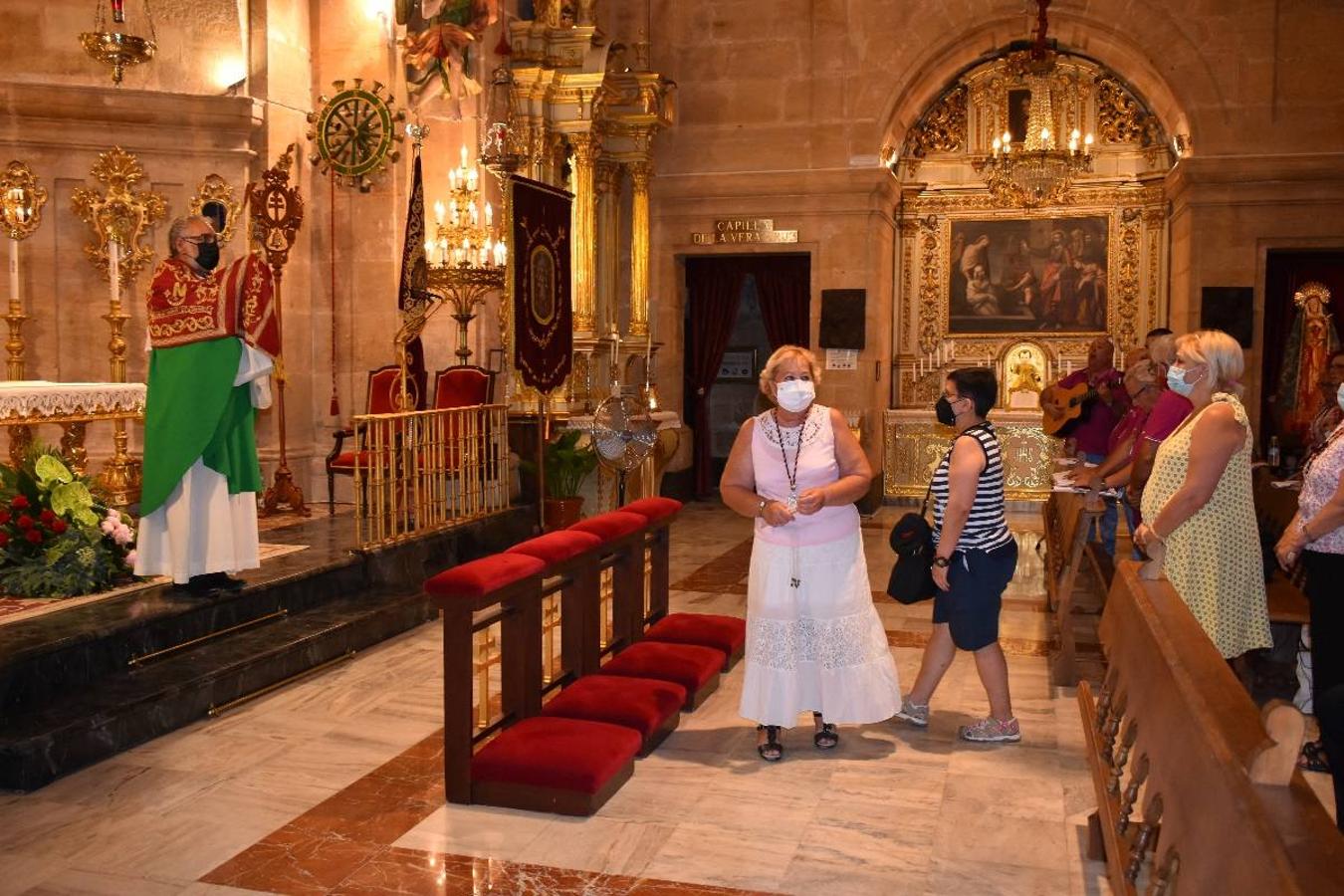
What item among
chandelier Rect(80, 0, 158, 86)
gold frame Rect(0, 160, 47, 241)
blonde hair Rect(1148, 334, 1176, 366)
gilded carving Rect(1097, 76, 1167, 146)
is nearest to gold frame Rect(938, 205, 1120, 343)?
gilded carving Rect(1097, 76, 1167, 146)

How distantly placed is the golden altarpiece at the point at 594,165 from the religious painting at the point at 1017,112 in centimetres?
414

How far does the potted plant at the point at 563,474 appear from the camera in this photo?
31.4 feet

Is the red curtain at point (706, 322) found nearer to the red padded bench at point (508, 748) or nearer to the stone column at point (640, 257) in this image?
the stone column at point (640, 257)

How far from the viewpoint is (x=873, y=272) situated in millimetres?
12680

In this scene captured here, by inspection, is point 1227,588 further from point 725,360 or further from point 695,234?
point 725,360

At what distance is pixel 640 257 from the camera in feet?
40.9

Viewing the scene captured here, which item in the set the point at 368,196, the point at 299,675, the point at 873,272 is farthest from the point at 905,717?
→ the point at 873,272

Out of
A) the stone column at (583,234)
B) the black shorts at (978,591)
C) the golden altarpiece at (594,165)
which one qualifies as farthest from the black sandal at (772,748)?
the stone column at (583,234)

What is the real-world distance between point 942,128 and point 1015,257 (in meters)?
1.77

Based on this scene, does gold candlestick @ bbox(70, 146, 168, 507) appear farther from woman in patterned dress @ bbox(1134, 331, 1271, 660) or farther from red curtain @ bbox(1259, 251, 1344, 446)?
red curtain @ bbox(1259, 251, 1344, 446)

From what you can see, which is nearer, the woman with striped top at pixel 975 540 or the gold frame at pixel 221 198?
the woman with striped top at pixel 975 540

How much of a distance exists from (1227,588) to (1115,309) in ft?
32.6

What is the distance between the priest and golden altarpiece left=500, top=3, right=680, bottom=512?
3.80 m

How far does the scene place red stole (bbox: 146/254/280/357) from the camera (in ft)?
19.3
